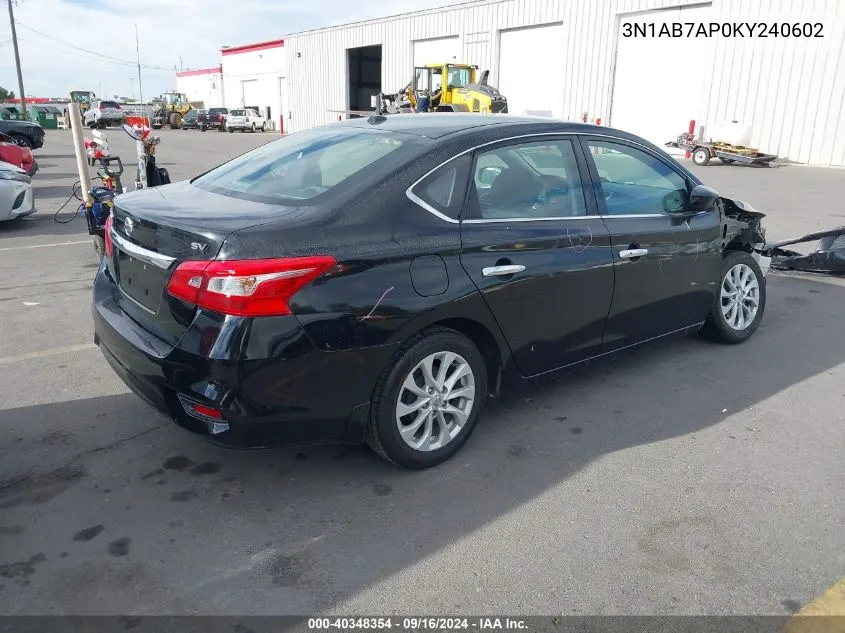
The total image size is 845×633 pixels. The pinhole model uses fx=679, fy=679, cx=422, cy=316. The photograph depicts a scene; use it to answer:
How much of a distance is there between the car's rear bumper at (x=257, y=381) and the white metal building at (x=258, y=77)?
5018 cm

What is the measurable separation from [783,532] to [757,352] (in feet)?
8.14

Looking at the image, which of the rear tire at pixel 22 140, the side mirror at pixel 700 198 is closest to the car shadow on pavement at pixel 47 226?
the side mirror at pixel 700 198

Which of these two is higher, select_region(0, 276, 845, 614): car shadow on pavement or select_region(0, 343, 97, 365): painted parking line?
select_region(0, 343, 97, 365): painted parking line

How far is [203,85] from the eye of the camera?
2680 inches

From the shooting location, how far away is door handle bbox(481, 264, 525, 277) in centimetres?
333

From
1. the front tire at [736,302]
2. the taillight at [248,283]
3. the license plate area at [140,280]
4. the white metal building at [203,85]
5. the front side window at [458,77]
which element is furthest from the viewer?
the white metal building at [203,85]

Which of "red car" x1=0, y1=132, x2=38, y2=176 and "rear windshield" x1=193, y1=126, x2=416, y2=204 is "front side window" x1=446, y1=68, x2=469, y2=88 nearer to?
"red car" x1=0, y1=132, x2=38, y2=176

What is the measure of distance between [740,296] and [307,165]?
3.45 metres

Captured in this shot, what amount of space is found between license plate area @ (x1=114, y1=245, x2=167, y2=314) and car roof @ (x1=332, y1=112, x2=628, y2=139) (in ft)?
4.91

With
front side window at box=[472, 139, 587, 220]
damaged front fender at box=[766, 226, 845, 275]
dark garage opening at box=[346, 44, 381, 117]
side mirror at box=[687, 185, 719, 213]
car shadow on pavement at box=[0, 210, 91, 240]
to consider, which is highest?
dark garage opening at box=[346, 44, 381, 117]

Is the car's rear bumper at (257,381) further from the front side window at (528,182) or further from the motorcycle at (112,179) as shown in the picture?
the motorcycle at (112,179)

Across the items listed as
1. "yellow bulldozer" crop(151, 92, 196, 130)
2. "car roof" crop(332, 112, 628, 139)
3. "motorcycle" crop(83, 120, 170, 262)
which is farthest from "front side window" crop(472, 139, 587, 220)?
"yellow bulldozer" crop(151, 92, 196, 130)

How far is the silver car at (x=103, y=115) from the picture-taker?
138 ft

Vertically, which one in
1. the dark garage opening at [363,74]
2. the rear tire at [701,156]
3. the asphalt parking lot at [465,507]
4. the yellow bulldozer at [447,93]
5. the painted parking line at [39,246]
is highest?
the dark garage opening at [363,74]
